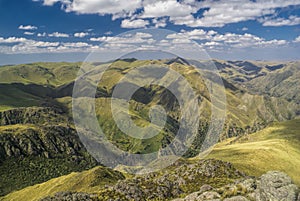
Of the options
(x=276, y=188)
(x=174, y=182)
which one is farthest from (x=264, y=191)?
(x=174, y=182)

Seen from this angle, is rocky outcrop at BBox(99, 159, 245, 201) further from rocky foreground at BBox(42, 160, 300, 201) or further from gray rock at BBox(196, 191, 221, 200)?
gray rock at BBox(196, 191, 221, 200)

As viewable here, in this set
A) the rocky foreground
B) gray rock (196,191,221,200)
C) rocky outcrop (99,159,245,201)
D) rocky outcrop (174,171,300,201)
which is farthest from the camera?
rocky outcrop (99,159,245,201)

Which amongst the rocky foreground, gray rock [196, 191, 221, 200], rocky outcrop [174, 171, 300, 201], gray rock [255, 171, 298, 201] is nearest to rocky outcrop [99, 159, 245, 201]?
the rocky foreground

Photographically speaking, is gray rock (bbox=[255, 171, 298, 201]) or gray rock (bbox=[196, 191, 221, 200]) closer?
gray rock (bbox=[255, 171, 298, 201])

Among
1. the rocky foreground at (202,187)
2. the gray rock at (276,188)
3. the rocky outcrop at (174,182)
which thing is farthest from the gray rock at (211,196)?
the rocky outcrop at (174,182)

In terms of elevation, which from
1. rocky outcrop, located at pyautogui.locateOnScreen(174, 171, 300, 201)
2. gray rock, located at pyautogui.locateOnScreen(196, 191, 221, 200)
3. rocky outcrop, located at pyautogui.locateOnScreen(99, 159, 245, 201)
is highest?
rocky outcrop, located at pyautogui.locateOnScreen(174, 171, 300, 201)

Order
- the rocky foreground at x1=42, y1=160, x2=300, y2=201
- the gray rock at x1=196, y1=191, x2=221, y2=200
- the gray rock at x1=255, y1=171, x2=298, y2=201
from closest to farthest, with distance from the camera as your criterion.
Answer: the gray rock at x1=255, y1=171, x2=298, y2=201 < the rocky foreground at x1=42, y1=160, x2=300, y2=201 < the gray rock at x1=196, y1=191, x2=221, y2=200

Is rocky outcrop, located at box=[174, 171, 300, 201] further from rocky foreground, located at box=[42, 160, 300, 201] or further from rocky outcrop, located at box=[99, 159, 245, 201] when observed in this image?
rocky outcrop, located at box=[99, 159, 245, 201]

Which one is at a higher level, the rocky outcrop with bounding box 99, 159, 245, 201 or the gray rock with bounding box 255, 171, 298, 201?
the gray rock with bounding box 255, 171, 298, 201

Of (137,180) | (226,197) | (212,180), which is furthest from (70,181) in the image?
(226,197)
